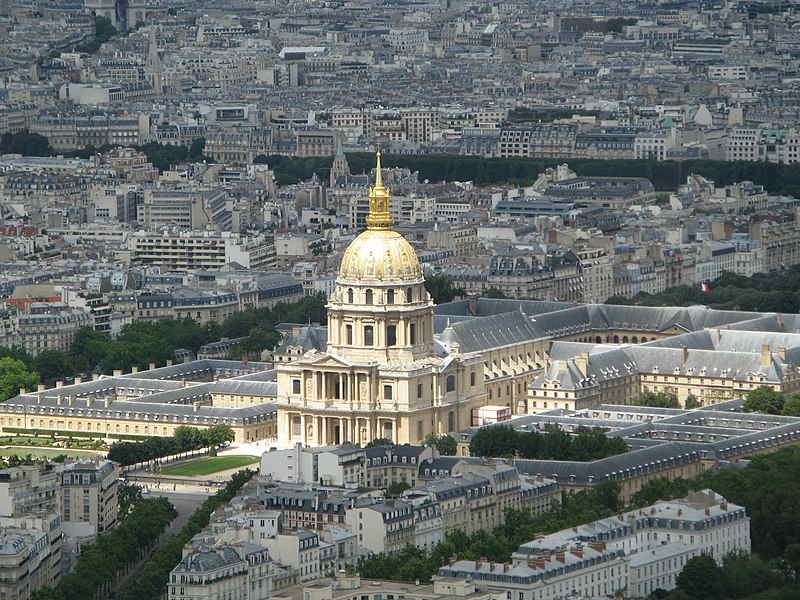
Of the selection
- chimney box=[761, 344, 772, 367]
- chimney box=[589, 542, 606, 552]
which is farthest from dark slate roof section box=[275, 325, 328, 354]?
chimney box=[589, 542, 606, 552]

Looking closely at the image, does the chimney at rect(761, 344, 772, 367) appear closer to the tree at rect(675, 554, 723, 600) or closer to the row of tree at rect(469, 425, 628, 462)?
the row of tree at rect(469, 425, 628, 462)

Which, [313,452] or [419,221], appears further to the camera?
Answer: [419,221]

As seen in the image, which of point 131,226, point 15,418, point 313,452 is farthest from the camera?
point 131,226

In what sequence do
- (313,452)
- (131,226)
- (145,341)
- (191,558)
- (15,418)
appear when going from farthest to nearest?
(131,226), (145,341), (15,418), (313,452), (191,558)

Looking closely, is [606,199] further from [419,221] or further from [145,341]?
[145,341]

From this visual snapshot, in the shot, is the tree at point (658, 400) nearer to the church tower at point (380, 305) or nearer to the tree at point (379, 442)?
the church tower at point (380, 305)

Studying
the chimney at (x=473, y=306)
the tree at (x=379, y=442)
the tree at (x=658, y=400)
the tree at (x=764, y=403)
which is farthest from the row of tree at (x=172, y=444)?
the tree at (x=764, y=403)

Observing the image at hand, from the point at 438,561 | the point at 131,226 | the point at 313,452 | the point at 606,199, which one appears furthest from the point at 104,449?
the point at 606,199
